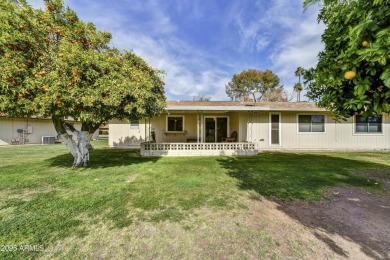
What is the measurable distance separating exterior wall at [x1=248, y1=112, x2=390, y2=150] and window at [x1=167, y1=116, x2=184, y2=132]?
483 cm

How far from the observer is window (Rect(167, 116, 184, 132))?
12859 mm

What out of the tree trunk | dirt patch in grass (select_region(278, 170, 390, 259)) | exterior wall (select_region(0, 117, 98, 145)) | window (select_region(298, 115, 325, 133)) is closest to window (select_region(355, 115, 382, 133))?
window (select_region(298, 115, 325, 133))

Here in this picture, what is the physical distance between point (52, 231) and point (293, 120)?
40.9 ft

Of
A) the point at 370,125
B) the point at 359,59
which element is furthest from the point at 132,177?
the point at 370,125

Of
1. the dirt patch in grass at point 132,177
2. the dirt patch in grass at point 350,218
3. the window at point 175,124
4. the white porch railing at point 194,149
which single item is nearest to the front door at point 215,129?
A: the window at point 175,124

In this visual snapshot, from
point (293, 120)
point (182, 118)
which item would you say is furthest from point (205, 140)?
point (293, 120)

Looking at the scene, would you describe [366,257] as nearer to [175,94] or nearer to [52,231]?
[52,231]

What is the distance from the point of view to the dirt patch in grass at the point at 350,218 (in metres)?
2.45

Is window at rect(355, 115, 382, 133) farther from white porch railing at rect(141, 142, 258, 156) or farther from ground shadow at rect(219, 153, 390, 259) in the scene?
white porch railing at rect(141, 142, 258, 156)

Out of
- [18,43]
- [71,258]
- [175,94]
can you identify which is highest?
[175,94]

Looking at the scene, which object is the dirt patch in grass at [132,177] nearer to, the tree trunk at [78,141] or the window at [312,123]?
the tree trunk at [78,141]

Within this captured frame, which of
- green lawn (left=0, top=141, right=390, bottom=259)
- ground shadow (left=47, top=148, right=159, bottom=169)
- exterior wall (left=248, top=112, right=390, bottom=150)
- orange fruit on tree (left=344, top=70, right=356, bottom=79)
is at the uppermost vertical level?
orange fruit on tree (left=344, top=70, right=356, bottom=79)

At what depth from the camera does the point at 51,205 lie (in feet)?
11.9

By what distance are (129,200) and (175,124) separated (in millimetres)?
9225
